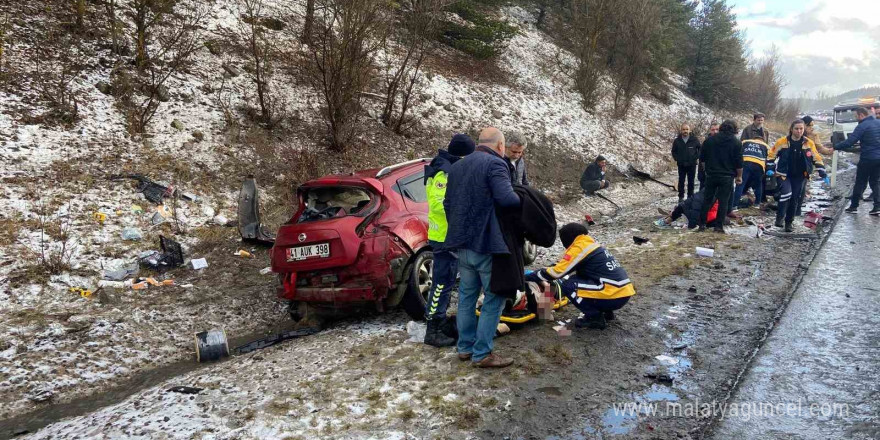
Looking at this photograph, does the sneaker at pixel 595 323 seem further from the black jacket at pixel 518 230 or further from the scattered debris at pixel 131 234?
the scattered debris at pixel 131 234

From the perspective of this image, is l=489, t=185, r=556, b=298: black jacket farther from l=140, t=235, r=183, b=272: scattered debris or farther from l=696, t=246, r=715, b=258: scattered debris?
l=140, t=235, r=183, b=272: scattered debris

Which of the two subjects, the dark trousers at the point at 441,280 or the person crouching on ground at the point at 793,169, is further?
the person crouching on ground at the point at 793,169

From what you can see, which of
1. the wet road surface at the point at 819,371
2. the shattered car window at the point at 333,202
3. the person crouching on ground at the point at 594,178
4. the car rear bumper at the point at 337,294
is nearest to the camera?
the wet road surface at the point at 819,371

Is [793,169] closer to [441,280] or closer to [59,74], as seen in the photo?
[441,280]

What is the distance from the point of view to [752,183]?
34.4 ft

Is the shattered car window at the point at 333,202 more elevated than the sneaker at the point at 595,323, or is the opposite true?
the shattered car window at the point at 333,202

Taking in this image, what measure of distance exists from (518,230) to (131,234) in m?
5.94

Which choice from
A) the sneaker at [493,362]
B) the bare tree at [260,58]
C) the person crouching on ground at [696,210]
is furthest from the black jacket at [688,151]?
the sneaker at [493,362]

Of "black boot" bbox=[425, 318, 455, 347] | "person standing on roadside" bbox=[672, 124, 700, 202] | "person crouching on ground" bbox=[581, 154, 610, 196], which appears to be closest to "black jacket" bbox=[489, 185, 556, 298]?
"black boot" bbox=[425, 318, 455, 347]

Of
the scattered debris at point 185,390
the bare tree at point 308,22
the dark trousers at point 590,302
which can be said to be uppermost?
the bare tree at point 308,22

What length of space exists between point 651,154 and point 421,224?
15890 millimetres

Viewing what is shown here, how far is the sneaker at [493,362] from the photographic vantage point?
3996 millimetres

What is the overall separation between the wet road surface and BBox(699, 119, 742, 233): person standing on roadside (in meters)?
2.50

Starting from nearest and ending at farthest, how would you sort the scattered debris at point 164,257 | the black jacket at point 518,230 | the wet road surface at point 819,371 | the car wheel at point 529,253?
the wet road surface at point 819,371
the black jacket at point 518,230
the scattered debris at point 164,257
the car wheel at point 529,253
